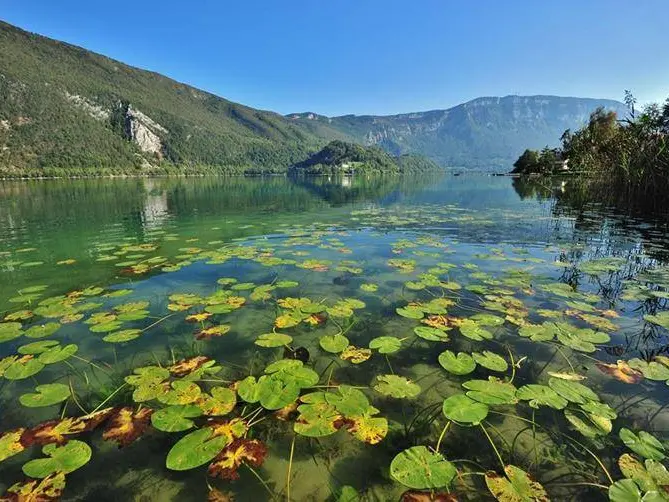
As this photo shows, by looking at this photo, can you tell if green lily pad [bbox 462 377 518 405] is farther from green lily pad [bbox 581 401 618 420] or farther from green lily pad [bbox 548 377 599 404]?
green lily pad [bbox 581 401 618 420]

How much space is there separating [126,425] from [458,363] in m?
3.44

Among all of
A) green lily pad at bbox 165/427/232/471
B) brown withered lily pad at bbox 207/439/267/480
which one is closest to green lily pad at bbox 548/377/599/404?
brown withered lily pad at bbox 207/439/267/480

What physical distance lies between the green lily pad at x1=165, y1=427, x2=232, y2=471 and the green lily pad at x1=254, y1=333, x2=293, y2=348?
152 cm

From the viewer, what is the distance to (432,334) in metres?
4.36

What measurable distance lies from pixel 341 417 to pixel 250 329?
8.19ft

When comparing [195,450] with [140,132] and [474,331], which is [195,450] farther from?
[140,132]

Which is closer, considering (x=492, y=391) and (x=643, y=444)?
(x=643, y=444)

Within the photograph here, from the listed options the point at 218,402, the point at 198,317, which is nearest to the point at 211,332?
the point at 198,317

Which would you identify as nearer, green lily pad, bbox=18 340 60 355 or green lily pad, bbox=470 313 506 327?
green lily pad, bbox=18 340 60 355

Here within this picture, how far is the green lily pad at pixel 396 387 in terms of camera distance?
3252 millimetres

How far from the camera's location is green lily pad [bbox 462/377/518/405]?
3.05 metres

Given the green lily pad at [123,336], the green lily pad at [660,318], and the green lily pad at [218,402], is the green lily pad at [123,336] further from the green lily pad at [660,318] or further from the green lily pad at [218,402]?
the green lily pad at [660,318]

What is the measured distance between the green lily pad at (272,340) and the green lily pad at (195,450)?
1.52m

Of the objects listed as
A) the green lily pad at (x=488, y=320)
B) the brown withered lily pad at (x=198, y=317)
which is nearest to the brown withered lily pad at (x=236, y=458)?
the brown withered lily pad at (x=198, y=317)
